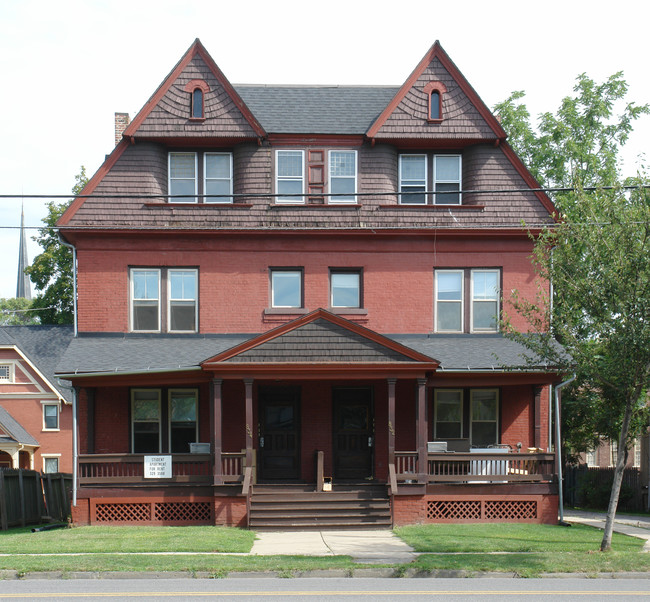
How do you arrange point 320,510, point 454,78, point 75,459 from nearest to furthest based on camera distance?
1. point 320,510
2. point 75,459
3. point 454,78

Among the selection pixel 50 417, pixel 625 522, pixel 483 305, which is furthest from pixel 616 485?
pixel 50 417

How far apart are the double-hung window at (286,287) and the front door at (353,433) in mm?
2689

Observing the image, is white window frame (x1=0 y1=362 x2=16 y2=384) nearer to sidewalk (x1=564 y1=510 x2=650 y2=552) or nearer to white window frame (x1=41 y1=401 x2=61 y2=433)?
white window frame (x1=41 y1=401 x2=61 y2=433)

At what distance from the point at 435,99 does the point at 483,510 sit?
11.2 m

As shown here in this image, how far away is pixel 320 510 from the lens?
19.4m

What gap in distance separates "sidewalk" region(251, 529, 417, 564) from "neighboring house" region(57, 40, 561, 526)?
10.6ft

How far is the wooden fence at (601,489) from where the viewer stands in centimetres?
2852

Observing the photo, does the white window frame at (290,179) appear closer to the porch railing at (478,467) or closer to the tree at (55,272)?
the porch railing at (478,467)

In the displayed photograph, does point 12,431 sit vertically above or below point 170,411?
below

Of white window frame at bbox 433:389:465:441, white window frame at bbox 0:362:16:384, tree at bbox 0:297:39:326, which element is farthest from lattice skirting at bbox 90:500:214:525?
tree at bbox 0:297:39:326

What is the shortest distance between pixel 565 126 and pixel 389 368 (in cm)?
1777

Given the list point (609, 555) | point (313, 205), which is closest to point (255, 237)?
point (313, 205)

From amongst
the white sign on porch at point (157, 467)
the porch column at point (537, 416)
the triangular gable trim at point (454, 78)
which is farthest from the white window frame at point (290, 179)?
the porch column at point (537, 416)

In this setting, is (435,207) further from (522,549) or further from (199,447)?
(522,549)
